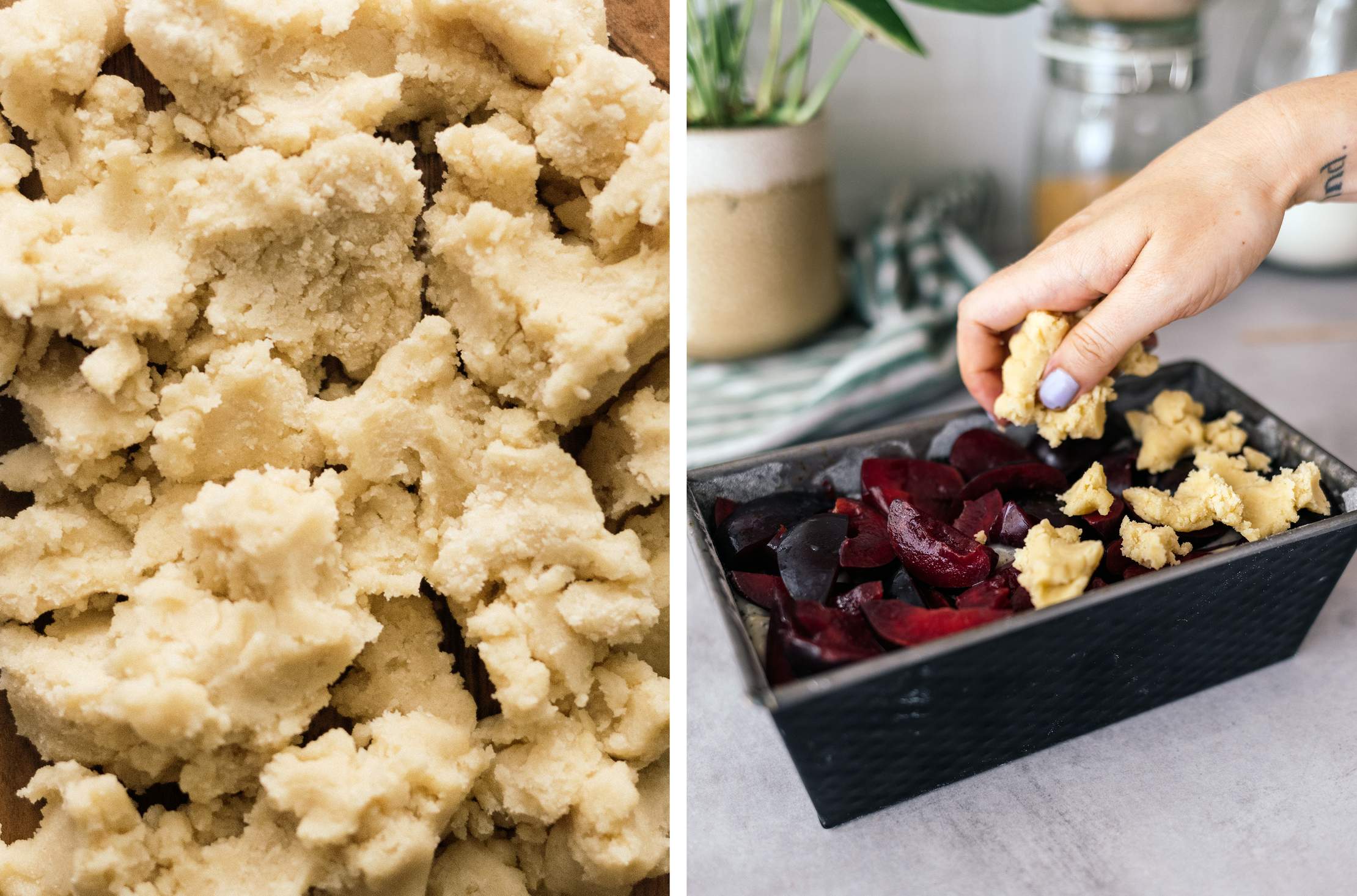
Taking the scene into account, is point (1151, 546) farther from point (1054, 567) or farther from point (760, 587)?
point (760, 587)

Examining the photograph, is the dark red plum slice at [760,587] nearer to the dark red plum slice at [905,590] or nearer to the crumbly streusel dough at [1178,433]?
the dark red plum slice at [905,590]

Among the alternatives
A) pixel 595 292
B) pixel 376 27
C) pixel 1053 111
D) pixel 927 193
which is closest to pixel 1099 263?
pixel 595 292

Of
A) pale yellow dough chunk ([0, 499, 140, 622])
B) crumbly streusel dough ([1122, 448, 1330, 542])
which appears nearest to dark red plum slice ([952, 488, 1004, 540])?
crumbly streusel dough ([1122, 448, 1330, 542])

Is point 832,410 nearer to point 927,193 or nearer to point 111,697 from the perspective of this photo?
point 927,193

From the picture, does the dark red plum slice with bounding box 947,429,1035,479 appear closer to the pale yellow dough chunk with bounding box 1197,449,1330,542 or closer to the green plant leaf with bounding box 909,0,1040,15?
the pale yellow dough chunk with bounding box 1197,449,1330,542

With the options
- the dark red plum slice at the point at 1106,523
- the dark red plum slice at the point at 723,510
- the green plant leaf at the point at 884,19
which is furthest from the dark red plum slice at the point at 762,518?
the green plant leaf at the point at 884,19

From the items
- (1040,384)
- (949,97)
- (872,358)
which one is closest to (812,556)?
(1040,384)
